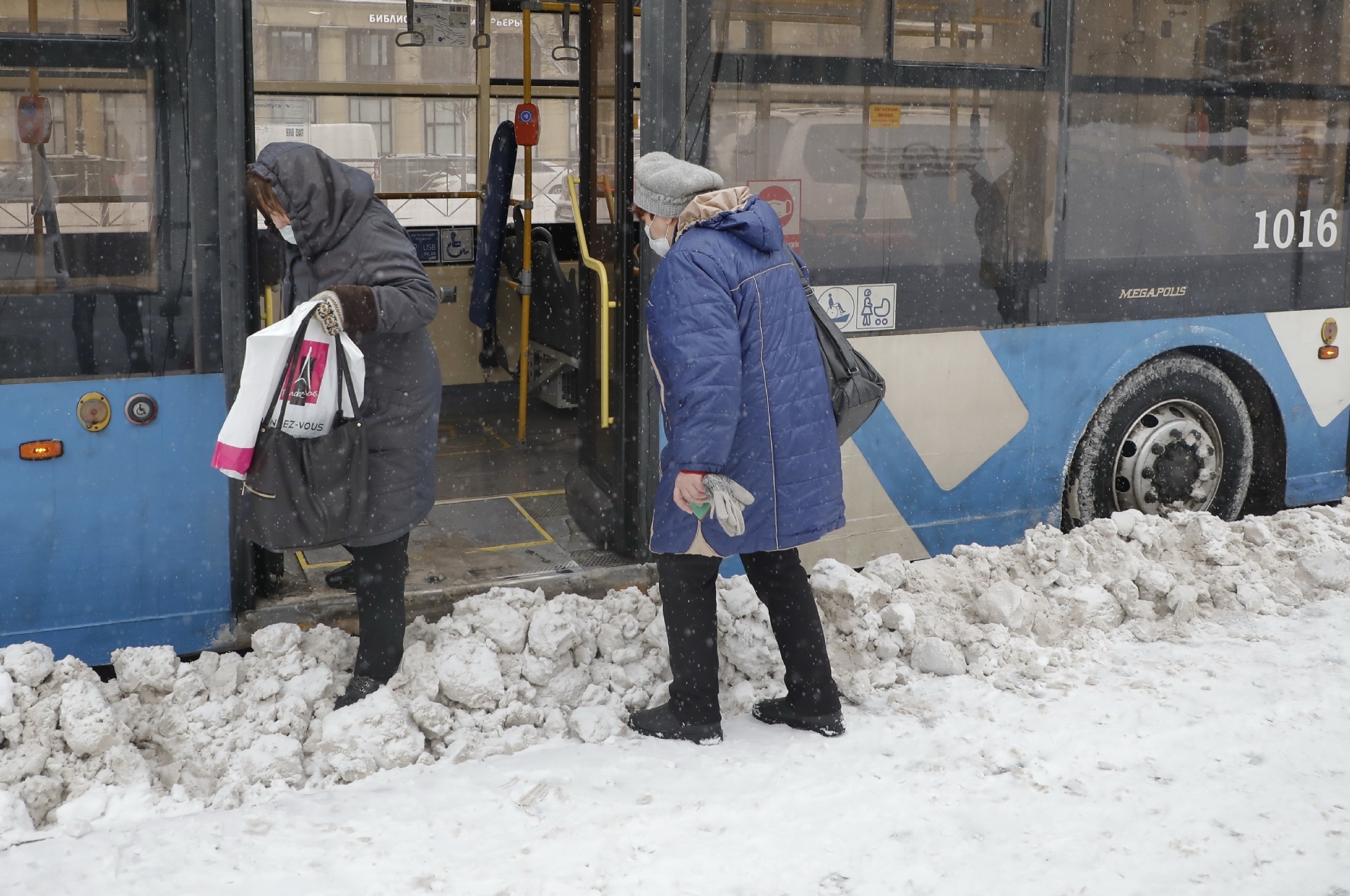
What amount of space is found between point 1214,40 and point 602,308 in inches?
110

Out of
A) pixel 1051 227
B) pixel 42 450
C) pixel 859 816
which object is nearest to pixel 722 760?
pixel 859 816

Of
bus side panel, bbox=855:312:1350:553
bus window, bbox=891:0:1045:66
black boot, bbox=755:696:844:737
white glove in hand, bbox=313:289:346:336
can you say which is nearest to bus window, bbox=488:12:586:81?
bus window, bbox=891:0:1045:66

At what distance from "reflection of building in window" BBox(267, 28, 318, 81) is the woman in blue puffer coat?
4.53 metres

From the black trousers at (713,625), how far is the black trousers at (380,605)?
0.75 m

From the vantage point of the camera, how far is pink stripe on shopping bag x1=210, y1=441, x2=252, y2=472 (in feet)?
11.2

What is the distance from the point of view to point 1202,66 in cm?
536

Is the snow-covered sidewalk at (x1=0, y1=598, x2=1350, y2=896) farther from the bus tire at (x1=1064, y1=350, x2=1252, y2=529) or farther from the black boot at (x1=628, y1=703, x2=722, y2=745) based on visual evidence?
the bus tire at (x1=1064, y1=350, x2=1252, y2=529)

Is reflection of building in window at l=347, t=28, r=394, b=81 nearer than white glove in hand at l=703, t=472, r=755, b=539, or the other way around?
white glove in hand at l=703, t=472, r=755, b=539

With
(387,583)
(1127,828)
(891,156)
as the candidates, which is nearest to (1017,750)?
(1127,828)

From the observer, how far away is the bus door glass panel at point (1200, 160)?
5.21 metres

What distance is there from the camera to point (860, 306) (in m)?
4.87

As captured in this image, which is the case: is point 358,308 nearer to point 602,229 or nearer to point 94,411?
point 94,411

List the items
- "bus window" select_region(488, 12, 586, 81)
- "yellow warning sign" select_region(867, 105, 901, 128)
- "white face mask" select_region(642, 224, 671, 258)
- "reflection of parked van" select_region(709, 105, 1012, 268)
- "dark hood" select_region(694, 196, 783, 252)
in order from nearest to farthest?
"dark hood" select_region(694, 196, 783, 252)
"white face mask" select_region(642, 224, 671, 258)
"reflection of parked van" select_region(709, 105, 1012, 268)
"yellow warning sign" select_region(867, 105, 901, 128)
"bus window" select_region(488, 12, 586, 81)

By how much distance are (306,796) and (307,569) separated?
1.46m
